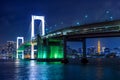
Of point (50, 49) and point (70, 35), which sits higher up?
point (70, 35)

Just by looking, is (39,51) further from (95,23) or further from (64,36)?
(95,23)

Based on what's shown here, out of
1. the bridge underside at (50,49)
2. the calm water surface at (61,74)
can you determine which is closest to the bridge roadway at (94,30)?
the calm water surface at (61,74)

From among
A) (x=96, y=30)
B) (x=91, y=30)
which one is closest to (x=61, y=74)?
(x=96, y=30)

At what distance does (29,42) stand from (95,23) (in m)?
53.5

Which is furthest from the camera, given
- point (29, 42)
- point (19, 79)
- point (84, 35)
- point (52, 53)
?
point (29, 42)

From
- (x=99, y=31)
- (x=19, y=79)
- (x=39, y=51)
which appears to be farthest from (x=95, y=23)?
(x=39, y=51)

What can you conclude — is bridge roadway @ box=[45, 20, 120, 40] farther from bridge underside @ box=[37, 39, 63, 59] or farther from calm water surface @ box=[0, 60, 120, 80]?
bridge underside @ box=[37, 39, 63, 59]

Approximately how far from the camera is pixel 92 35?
7662cm

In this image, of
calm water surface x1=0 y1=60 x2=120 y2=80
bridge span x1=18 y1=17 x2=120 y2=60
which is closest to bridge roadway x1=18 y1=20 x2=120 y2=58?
bridge span x1=18 y1=17 x2=120 y2=60

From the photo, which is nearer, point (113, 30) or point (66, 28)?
point (113, 30)

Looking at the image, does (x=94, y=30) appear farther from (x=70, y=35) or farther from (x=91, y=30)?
(x=70, y=35)

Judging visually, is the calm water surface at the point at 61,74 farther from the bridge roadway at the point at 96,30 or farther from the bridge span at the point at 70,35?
the bridge span at the point at 70,35

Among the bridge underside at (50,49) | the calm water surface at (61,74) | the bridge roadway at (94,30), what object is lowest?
the calm water surface at (61,74)

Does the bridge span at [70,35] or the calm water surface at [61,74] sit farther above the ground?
the bridge span at [70,35]
